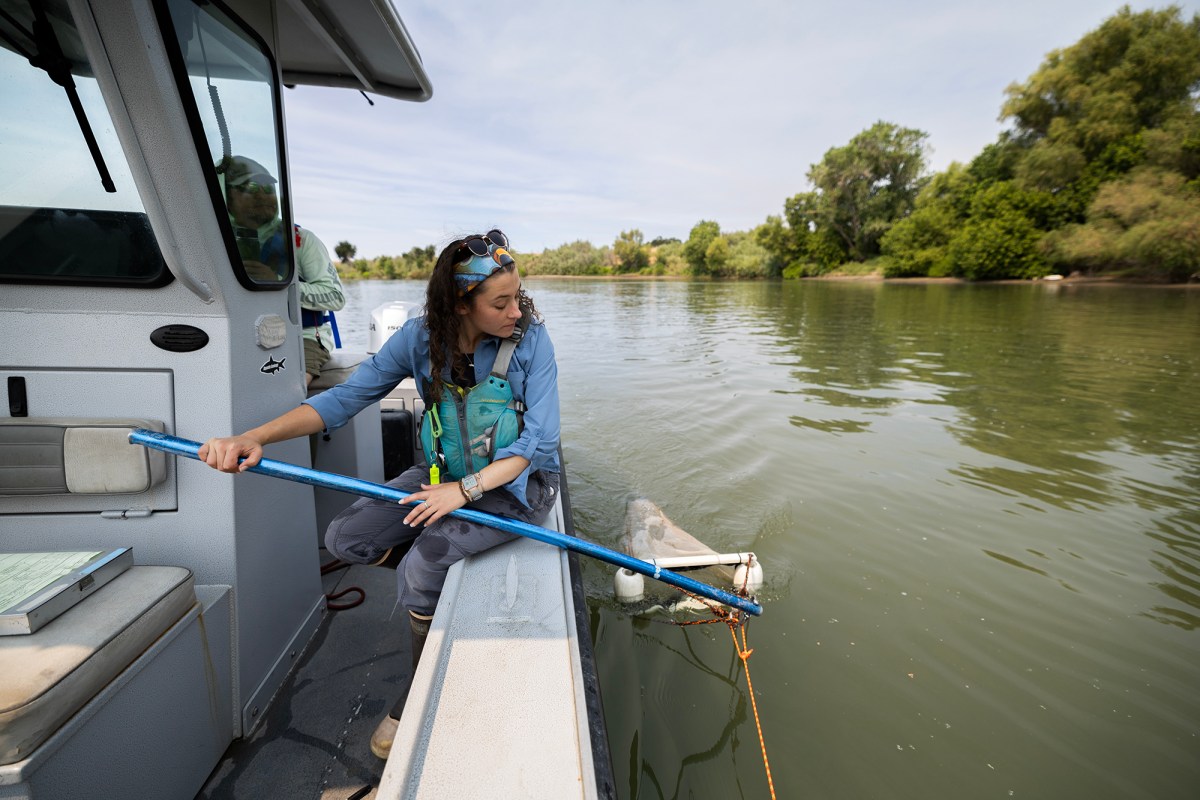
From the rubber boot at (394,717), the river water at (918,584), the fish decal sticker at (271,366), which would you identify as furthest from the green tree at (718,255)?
the rubber boot at (394,717)

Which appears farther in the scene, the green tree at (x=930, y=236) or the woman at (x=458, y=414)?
the green tree at (x=930, y=236)

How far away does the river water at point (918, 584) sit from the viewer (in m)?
2.55

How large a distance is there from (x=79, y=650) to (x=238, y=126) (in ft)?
5.78

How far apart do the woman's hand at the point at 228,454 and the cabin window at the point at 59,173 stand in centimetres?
57

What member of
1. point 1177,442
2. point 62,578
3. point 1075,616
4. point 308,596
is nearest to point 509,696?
point 62,578

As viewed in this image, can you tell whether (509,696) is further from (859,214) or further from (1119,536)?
(859,214)

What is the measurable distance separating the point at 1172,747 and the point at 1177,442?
19.0 feet

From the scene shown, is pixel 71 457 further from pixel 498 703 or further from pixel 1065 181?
pixel 1065 181

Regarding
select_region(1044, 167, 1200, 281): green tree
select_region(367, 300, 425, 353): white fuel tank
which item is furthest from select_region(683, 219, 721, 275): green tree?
select_region(367, 300, 425, 353): white fuel tank

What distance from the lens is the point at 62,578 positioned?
4.71 feet

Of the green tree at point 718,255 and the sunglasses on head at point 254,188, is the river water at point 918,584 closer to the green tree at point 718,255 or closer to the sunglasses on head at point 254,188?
the sunglasses on head at point 254,188

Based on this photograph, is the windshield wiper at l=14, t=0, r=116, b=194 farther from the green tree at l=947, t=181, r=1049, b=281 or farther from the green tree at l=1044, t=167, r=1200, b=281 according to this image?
the green tree at l=947, t=181, r=1049, b=281

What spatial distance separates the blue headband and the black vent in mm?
876

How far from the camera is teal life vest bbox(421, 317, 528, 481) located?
2143 millimetres
